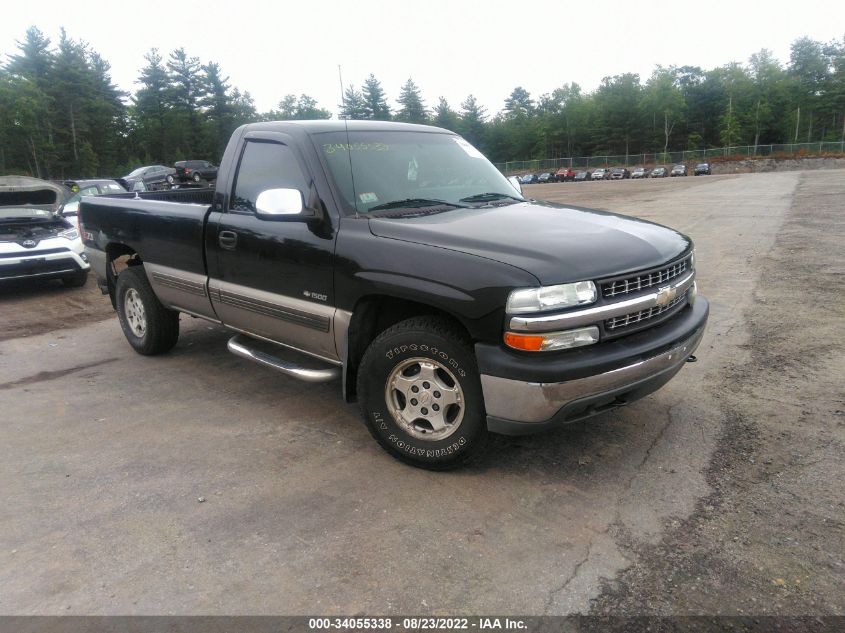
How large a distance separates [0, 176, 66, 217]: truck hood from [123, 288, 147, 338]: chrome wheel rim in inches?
188

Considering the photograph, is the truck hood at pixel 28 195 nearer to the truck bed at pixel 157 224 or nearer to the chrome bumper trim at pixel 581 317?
the truck bed at pixel 157 224

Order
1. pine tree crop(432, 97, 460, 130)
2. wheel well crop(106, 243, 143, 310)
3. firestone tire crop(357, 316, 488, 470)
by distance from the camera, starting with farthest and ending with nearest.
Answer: pine tree crop(432, 97, 460, 130), wheel well crop(106, 243, 143, 310), firestone tire crop(357, 316, 488, 470)

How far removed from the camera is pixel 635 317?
128 inches

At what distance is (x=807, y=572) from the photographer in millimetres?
2516

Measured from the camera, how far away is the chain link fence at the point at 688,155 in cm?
6450

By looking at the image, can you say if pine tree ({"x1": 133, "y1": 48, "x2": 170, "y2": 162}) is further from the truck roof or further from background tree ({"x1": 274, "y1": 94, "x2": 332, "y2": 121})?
the truck roof

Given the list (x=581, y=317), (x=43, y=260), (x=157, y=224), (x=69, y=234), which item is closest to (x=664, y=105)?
(x=69, y=234)

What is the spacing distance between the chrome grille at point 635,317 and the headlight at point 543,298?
278 mm

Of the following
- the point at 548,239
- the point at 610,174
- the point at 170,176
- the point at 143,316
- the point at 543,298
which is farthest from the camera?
the point at 610,174

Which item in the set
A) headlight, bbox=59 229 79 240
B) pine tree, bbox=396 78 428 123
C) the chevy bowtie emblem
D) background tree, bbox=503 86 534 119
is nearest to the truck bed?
the chevy bowtie emblem

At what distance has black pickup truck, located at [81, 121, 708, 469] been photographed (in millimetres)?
2994

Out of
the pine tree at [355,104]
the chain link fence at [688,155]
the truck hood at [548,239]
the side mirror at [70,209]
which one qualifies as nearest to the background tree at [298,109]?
the pine tree at [355,104]

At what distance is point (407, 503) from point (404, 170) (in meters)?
2.20

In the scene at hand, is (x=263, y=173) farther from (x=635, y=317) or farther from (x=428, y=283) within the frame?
(x=635, y=317)
